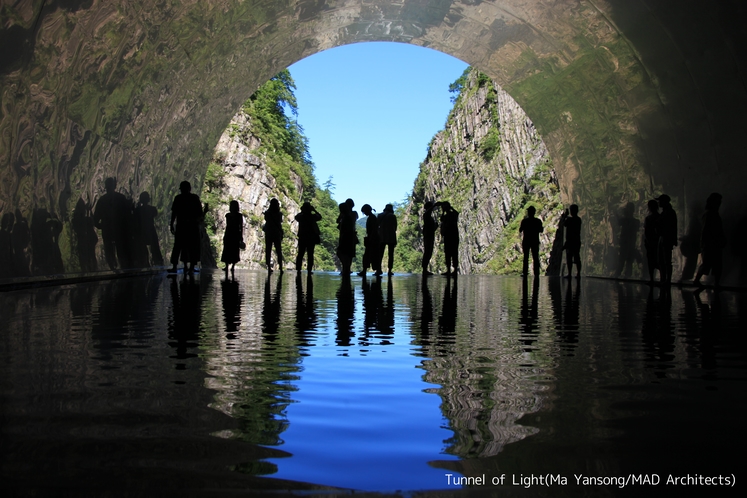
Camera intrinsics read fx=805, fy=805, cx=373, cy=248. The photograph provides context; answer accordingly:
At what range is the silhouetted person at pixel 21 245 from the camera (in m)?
11.2

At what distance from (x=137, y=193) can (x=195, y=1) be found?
222 inches

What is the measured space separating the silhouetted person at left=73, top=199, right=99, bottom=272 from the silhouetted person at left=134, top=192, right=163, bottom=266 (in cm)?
406

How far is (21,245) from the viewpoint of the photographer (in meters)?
11.4

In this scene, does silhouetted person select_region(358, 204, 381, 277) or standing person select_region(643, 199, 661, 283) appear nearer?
standing person select_region(643, 199, 661, 283)

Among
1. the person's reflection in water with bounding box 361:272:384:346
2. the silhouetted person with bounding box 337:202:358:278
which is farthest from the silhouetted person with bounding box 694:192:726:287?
the silhouetted person with bounding box 337:202:358:278

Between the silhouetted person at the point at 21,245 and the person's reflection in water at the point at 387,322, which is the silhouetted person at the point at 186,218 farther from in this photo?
the person's reflection in water at the point at 387,322

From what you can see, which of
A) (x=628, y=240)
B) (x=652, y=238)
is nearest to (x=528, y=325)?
(x=652, y=238)

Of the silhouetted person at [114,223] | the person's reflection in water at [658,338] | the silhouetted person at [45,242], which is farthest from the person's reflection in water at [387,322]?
the silhouetted person at [114,223]

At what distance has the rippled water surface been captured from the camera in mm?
2131

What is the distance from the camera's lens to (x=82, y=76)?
13.3m

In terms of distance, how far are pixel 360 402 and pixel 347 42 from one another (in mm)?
20881

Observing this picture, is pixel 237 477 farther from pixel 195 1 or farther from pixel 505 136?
pixel 505 136

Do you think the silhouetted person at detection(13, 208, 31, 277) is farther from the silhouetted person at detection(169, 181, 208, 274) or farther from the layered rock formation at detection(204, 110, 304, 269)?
the layered rock formation at detection(204, 110, 304, 269)

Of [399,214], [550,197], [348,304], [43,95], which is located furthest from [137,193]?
[399,214]
